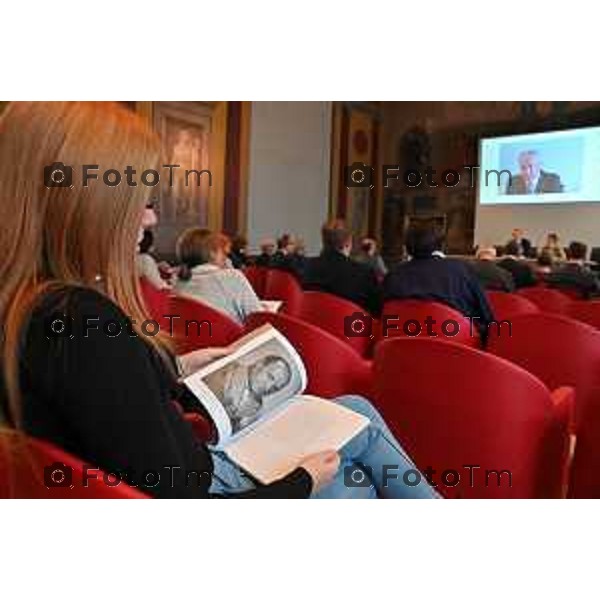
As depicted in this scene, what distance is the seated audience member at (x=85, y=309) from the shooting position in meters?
0.91

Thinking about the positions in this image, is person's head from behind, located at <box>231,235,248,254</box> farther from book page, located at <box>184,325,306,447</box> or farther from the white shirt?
book page, located at <box>184,325,306,447</box>

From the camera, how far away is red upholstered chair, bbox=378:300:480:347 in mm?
2438

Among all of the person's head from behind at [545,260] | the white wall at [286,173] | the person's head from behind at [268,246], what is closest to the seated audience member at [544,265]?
the person's head from behind at [545,260]

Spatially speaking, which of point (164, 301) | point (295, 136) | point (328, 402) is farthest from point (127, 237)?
point (295, 136)

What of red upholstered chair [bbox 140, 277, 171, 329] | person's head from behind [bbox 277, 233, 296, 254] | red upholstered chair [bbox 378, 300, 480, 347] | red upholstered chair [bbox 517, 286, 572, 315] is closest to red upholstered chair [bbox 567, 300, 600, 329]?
red upholstered chair [bbox 517, 286, 572, 315]

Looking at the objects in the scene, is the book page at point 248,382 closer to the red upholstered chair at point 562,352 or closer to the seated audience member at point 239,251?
the red upholstered chair at point 562,352

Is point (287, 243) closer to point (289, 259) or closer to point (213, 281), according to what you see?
point (289, 259)

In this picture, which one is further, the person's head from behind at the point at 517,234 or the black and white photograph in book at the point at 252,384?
the person's head from behind at the point at 517,234

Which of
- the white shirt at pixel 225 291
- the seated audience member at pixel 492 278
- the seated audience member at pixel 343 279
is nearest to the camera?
the white shirt at pixel 225 291

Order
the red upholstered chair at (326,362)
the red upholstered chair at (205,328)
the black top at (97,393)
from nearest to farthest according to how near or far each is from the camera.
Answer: the black top at (97,393)
the red upholstered chair at (326,362)
the red upholstered chair at (205,328)

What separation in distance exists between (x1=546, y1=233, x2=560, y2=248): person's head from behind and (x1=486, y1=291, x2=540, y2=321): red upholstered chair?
10.7ft

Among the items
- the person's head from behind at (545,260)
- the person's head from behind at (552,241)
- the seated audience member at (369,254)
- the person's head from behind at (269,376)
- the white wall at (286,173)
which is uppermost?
the white wall at (286,173)

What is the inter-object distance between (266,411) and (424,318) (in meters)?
1.18
